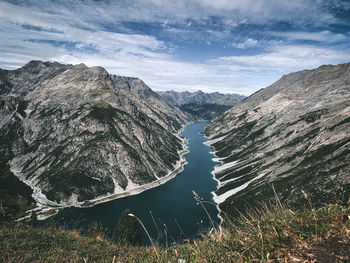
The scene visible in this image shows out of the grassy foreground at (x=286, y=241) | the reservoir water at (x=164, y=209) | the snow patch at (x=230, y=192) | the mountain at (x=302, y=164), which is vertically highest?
the grassy foreground at (x=286, y=241)

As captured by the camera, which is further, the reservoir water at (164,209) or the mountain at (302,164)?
the reservoir water at (164,209)

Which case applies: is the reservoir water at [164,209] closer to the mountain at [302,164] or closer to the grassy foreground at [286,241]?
the mountain at [302,164]

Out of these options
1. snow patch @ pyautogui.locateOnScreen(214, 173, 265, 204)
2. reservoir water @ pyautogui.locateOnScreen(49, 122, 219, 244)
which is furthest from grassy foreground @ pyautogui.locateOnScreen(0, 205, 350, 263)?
snow patch @ pyautogui.locateOnScreen(214, 173, 265, 204)

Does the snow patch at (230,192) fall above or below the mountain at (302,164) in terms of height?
below

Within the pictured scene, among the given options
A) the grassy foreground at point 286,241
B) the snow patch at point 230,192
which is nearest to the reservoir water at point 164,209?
the snow patch at point 230,192

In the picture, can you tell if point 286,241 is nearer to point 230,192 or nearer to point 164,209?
point 164,209

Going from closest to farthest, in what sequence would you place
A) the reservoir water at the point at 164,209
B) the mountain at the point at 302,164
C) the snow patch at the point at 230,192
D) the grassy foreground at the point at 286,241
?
the grassy foreground at the point at 286,241
the mountain at the point at 302,164
the reservoir water at the point at 164,209
the snow patch at the point at 230,192

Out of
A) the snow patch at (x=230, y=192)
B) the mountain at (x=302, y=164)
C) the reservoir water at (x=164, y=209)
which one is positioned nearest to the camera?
the mountain at (x=302, y=164)

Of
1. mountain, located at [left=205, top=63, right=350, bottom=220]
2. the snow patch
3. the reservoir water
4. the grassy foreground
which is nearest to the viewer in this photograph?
the grassy foreground

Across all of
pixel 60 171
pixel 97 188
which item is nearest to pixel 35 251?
pixel 97 188

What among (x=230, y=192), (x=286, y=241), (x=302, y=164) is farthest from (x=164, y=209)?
(x=286, y=241)

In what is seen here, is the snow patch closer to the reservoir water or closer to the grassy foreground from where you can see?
the reservoir water

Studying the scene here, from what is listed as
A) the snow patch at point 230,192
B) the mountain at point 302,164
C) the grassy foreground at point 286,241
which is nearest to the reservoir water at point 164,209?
the snow patch at point 230,192
